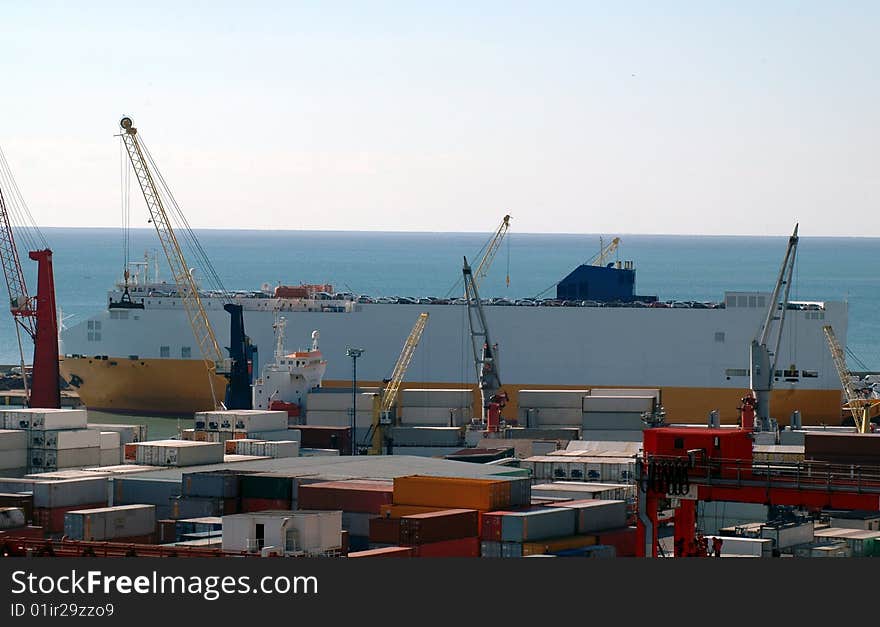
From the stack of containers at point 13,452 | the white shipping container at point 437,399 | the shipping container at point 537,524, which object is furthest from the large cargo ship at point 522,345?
the shipping container at point 537,524

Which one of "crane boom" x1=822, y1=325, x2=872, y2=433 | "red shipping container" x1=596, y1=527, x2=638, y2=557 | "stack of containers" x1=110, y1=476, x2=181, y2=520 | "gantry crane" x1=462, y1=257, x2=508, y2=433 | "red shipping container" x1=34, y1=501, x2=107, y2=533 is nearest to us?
"red shipping container" x1=596, y1=527, x2=638, y2=557

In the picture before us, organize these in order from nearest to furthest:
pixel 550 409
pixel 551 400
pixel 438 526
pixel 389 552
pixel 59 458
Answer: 1. pixel 389 552
2. pixel 438 526
3. pixel 59 458
4. pixel 550 409
5. pixel 551 400

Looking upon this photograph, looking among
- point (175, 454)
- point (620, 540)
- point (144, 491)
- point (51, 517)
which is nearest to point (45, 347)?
point (175, 454)

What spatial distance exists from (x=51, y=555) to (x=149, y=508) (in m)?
12.2

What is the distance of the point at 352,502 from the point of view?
4003 cm

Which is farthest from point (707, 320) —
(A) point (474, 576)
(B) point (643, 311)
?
→ (A) point (474, 576)

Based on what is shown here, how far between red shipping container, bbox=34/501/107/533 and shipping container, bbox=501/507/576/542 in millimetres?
11043

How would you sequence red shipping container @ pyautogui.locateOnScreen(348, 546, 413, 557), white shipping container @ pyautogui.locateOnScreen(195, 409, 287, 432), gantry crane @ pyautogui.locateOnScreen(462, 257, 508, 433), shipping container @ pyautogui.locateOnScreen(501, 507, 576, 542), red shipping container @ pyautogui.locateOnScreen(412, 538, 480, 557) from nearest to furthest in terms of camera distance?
red shipping container @ pyautogui.locateOnScreen(348, 546, 413, 557)
red shipping container @ pyautogui.locateOnScreen(412, 538, 480, 557)
shipping container @ pyautogui.locateOnScreen(501, 507, 576, 542)
white shipping container @ pyautogui.locateOnScreen(195, 409, 287, 432)
gantry crane @ pyautogui.locateOnScreen(462, 257, 508, 433)

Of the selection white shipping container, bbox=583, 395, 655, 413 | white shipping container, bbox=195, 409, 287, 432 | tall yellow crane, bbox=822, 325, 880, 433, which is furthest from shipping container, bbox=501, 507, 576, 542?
tall yellow crane, bbox=822, 325, 880, 433

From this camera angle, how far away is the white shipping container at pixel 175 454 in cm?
5031

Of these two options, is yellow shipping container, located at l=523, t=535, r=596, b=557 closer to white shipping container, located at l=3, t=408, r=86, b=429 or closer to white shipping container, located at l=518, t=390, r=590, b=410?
white shipping container, located at l=3, t=408, r=86, b=429

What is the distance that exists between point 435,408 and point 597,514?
30325 millimetres

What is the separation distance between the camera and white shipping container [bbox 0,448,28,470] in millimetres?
50591

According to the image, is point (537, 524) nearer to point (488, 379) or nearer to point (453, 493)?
point (453, 493)
